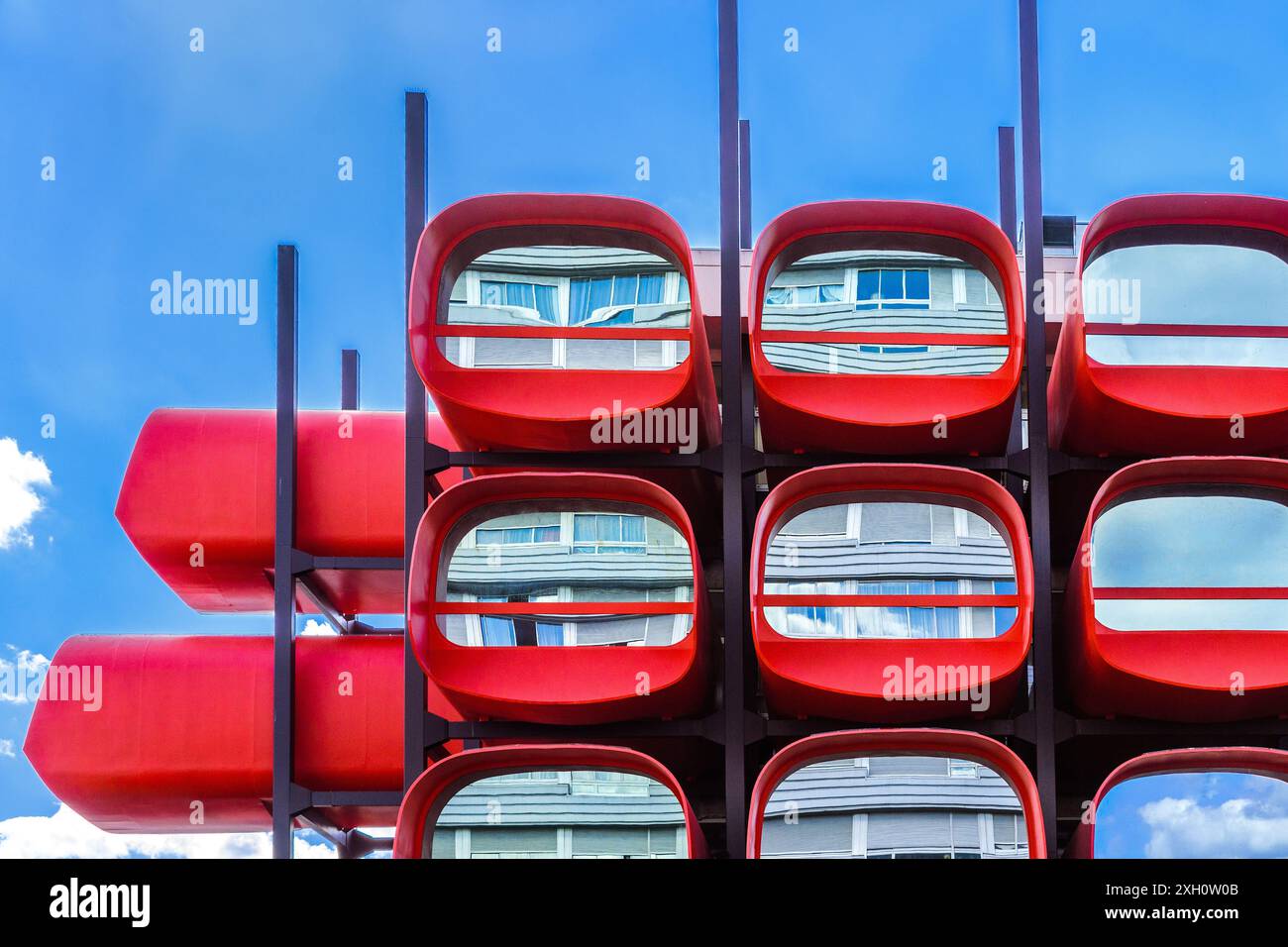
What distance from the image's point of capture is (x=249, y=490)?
14711 mm

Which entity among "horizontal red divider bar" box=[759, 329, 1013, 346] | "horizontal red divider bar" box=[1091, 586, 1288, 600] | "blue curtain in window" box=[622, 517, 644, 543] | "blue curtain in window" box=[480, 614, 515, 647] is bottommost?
"blue curtain in window" box=[480, 614, 515, 647]

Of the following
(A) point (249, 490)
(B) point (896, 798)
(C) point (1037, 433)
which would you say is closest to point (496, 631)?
(B) point (896, 798)

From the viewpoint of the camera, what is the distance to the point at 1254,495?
36.9ft

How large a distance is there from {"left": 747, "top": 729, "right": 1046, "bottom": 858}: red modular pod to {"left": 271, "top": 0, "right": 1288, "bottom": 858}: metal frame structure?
649 mm

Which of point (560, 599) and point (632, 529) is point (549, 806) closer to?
point (560, 599)

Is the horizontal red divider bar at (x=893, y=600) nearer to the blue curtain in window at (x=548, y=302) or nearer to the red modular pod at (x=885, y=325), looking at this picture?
the red modular pod at (x=885, y=325)

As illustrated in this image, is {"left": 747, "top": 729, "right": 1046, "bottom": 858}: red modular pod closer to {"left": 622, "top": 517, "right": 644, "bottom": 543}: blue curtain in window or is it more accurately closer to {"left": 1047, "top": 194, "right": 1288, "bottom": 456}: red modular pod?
{"left": 622, "top": 517, "right": 644, "bottom": 543}: blue curtain in window

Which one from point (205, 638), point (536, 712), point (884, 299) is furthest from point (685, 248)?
point (205, 638)

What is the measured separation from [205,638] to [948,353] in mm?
9557

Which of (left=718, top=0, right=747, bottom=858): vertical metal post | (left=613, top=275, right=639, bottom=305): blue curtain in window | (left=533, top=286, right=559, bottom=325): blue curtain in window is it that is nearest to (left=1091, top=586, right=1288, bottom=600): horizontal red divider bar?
(left=718, top=0, right=747, bottom=858): vertical metal post

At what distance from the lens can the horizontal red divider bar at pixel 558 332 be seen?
1131 cm

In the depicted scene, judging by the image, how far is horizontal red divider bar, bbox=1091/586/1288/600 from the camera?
35.6ft

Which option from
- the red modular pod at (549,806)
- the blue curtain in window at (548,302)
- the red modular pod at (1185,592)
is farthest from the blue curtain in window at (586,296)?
the red modular pod at (1185,592)

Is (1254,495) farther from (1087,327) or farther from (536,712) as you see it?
(536,712)
